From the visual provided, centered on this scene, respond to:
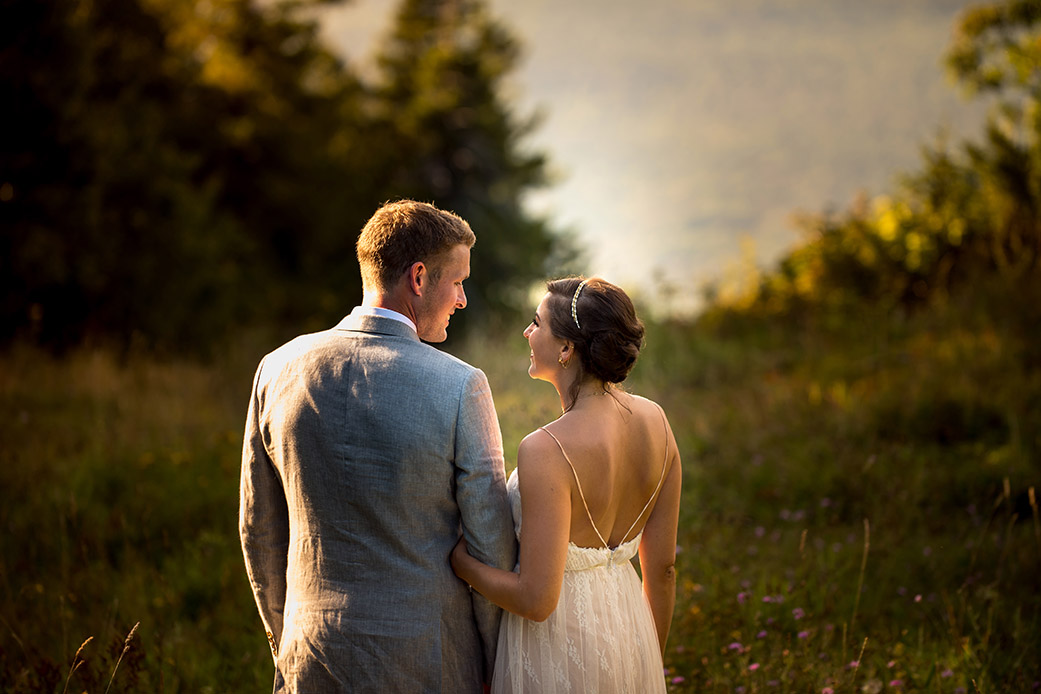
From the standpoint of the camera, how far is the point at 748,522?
210 inches

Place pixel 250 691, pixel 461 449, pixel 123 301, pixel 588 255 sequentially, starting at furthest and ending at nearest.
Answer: pixel 588 255, pixel 123 301, pixel 250 691, pixel 461 449

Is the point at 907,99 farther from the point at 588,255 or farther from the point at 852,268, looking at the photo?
the point at 588,255

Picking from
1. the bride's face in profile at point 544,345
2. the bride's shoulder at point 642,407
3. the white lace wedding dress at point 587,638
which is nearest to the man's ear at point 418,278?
the bride's face in profile at point 544,345

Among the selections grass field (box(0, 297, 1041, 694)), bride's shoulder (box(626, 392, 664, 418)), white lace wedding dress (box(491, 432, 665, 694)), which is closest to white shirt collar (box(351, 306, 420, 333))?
white lace wedding dress (box(491, 432, 665, 694))

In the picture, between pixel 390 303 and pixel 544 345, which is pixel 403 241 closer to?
pixel 390 303

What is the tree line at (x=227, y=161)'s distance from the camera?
11.0 m

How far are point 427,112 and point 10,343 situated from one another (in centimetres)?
1413

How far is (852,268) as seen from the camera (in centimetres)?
1052

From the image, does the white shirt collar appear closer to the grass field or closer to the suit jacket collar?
the suit jacket collar

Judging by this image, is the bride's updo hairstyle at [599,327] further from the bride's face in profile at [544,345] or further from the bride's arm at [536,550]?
the bride's arm at [536,550]

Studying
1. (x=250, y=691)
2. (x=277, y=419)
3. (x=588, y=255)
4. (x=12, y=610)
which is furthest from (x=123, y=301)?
(x=588, y=255)

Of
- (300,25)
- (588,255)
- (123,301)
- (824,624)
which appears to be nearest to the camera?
(824,624)

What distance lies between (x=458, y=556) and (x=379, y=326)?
2.29 feet

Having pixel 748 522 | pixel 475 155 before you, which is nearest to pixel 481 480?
pixel 748 522
